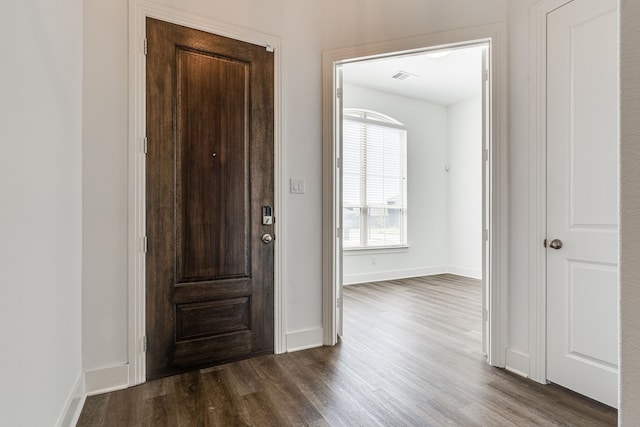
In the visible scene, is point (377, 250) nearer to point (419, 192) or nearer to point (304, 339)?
point (419, 192)

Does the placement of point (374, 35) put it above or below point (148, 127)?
above

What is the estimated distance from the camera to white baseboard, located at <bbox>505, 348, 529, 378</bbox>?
86.4 inches

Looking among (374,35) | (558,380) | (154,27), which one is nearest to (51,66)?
(154,27)

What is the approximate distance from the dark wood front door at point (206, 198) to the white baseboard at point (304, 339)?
0.56 feet

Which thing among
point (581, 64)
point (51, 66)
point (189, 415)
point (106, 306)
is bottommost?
point (189, 415)

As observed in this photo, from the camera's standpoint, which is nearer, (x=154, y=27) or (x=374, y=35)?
(x=154, y=27)


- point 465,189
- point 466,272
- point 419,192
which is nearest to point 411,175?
point 419,192

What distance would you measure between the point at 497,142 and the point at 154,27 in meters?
2.49

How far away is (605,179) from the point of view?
72.7 inches

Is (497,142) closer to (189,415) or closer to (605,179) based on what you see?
(605,179)

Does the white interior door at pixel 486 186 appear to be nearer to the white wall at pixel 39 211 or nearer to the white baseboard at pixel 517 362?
the white baseboard at pixel 517 362

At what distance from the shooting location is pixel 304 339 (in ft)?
8.79
